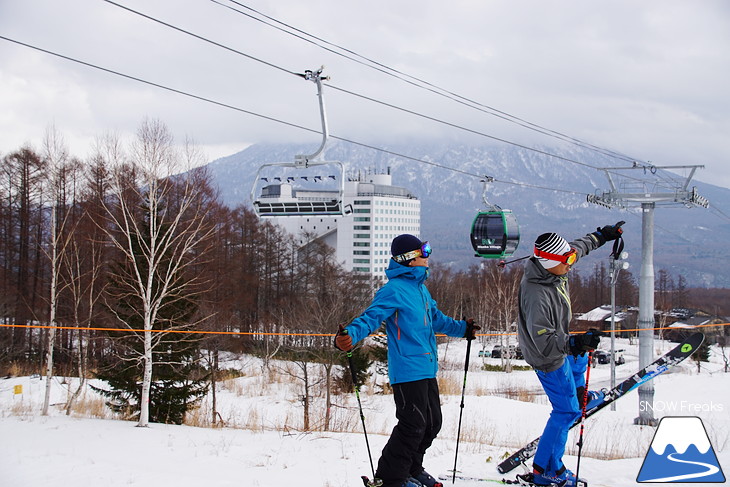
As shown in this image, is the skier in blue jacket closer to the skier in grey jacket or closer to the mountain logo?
the skier in grey jacket

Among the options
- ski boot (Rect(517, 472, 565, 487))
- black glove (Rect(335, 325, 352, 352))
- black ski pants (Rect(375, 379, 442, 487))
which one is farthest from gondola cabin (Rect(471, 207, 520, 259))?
black glove (Rect(335, 325, 352, 352))

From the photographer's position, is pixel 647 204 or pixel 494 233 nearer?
pixel 494 233

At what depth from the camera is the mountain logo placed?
5445 mm

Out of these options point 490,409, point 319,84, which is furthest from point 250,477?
point 490,409

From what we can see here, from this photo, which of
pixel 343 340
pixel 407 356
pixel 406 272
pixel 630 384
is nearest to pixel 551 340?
pixel 407 356

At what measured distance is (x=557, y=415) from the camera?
5094 mm

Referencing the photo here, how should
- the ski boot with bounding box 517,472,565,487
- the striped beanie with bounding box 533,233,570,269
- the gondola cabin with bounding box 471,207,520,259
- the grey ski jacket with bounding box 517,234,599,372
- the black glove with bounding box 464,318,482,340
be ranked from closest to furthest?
the grey ski jacket with bounding box 517,234,599,372 < the striped beanie with bounding box 533,233,570,269 < the ski boot with bounding box 517,472,565,487 < the black glove with bounding box 464,318,482,340 < the gondola cabin with bounding box 471,207,520,259

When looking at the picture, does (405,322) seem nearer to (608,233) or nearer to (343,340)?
(343,340)

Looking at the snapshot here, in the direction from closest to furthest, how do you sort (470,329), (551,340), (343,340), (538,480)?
(343,340), (551,340), (538,480), (470,329)

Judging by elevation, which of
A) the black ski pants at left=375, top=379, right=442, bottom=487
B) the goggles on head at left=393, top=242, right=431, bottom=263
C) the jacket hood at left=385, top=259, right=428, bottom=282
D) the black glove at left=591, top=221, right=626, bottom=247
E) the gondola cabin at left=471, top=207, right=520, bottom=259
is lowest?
the black ski pants at left=375, top=379, right=442, bottom=487

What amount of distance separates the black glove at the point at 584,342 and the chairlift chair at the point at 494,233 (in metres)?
9.28

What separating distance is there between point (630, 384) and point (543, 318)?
1623 millimetres

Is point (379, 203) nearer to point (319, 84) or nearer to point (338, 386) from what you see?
point (338, 386)

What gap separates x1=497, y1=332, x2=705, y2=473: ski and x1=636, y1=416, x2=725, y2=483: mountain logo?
1.62 ft
